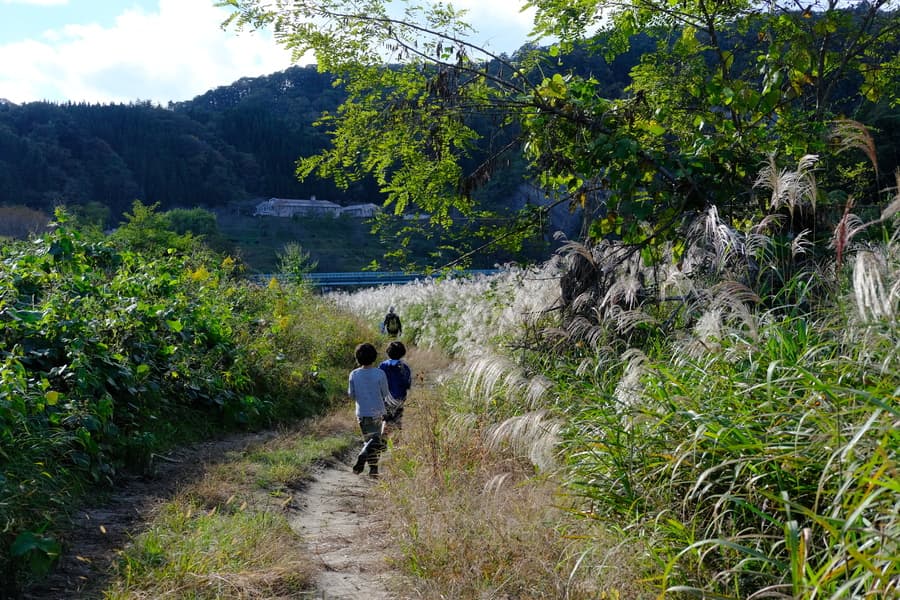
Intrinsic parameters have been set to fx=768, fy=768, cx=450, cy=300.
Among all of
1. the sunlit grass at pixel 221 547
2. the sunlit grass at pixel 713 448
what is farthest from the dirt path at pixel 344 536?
the sunlit grass at pixel 713 448

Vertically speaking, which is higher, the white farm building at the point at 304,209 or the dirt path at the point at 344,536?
the white farm building at the point at 304,209

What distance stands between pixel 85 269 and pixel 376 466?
13.0 ft

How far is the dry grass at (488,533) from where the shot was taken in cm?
Answer: 370

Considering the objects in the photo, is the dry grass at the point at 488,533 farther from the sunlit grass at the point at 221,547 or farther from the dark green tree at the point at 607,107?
the dark green tree at the point at 607,107

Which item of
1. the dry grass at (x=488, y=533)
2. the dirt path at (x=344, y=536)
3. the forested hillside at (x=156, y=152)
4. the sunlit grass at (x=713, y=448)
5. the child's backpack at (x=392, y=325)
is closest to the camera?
the sunlit grass at (x=713, y=448)

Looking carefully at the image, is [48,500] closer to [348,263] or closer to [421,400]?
[421,400]

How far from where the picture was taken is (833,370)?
354cm

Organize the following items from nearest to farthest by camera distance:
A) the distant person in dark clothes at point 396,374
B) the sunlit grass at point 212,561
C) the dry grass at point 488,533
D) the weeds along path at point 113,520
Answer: the dry grass at point 488,533, the sunlit grass at point 212,561, the weeds along path at point 113,520, the distant person in dark clothes at point 396,374

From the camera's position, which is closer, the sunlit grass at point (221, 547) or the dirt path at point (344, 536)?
the sunlit grass at point (221, 547)

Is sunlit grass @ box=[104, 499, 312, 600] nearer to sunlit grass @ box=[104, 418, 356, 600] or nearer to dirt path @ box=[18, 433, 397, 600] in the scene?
sunlit grass @ box=[104, 418, 356, 600]

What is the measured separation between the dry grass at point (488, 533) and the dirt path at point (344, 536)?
167 mm

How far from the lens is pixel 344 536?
532 centimetres

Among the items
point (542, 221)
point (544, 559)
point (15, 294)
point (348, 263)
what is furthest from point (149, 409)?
point (348, 263)

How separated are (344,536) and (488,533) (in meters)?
1.44
